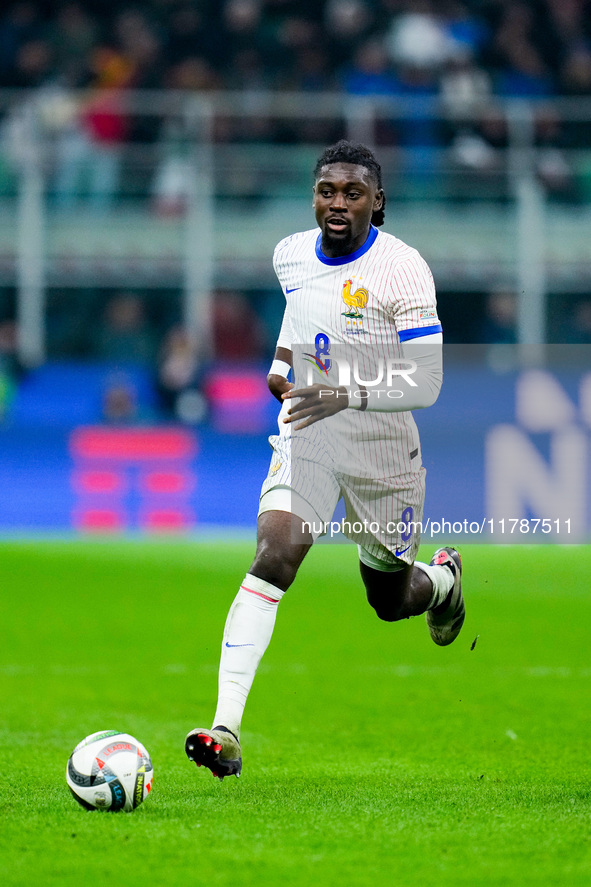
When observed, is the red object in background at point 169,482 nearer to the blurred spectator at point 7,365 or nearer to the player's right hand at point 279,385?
the blurred spectator at point 7,365

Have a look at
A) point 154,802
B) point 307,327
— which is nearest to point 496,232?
point 307,327

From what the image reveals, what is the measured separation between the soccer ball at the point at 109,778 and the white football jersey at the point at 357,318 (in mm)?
1310

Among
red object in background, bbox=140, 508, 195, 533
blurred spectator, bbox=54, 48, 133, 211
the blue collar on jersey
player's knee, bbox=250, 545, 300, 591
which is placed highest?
blurred spectator, bbox=54, 48, 133, 211

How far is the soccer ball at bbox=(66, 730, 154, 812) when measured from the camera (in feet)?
13.9

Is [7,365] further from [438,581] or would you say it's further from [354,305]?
[354,305]

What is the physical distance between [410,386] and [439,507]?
29.0 feet

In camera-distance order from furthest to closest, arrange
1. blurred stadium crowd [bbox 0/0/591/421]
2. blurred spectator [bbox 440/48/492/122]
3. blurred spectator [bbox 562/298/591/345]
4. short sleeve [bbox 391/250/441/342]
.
→ blurred spectator [bbox 440/48/492/122]
blurred stadium crowd [bbox 0/0/591/421]
blurred spectator [bbox 562/298/591/345]
short sleeve [bbox 391/250/441/342]

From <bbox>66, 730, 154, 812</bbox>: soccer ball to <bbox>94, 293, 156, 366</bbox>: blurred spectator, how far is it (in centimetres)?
1037

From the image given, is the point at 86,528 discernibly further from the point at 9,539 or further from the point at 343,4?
the point at 343,4

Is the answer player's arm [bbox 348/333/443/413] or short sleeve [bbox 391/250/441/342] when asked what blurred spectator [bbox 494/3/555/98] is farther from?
player's arm [bbox 348/333/443/413]

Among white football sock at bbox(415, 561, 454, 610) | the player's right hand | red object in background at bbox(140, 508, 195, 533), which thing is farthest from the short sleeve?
red object in background at bbox(140, 508, 195, 533)

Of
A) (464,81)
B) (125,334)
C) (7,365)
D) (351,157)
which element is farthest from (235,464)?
(351,157)

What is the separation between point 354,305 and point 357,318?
5 centimetres

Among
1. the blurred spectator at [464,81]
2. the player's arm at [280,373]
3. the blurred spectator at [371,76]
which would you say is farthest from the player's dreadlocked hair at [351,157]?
the blurred spectator at [371,76]
